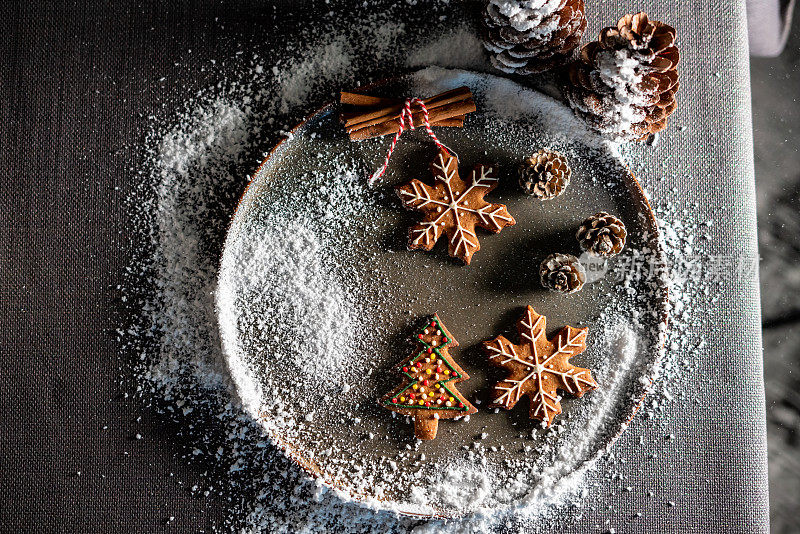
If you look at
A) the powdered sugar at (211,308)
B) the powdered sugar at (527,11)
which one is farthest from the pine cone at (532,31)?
the powdered sugar at (211,308)

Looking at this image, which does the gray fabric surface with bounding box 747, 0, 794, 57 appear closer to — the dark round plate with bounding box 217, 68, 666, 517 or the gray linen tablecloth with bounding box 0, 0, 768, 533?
the gray linen tablecloth with bounding box 0, 0, 768, 533

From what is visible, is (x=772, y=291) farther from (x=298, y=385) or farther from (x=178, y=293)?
(x=178, y=293)

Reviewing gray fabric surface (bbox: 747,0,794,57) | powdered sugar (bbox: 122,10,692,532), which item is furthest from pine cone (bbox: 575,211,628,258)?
gray fabric surface (bbox: 747,0,794,57)

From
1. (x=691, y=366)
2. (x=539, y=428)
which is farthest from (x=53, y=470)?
(x=691, y=366)

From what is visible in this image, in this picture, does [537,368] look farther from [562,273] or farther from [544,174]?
[544,174]

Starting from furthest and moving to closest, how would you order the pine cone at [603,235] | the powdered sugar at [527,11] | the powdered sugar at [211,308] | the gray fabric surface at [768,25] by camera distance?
1. the gray fabric surface at [768,25]
2. the powdered sugar at [211,308]
3. the pine cone at [603,235]
4. the powdered sugar at [527,11]

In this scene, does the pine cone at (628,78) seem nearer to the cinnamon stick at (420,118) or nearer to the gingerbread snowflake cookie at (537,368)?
the cinnamon stick at (420,118)
